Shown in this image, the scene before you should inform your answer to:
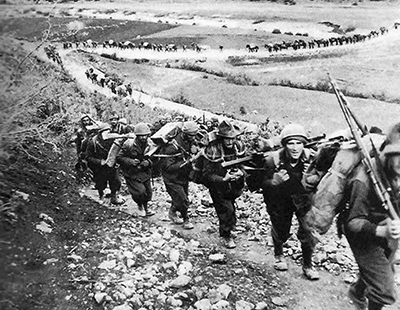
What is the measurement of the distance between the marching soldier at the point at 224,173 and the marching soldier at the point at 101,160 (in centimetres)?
240

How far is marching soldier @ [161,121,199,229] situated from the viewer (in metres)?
7.88

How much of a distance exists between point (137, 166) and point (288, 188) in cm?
308

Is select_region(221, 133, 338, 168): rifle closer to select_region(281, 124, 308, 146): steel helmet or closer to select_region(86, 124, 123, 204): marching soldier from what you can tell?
select_region(281, 124, 308, 146): steel helmet

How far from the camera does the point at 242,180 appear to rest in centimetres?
700

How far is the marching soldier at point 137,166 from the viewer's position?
823 cm

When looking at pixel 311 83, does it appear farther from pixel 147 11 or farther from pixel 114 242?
pixel 147 11

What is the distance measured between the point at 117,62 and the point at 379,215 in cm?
2676

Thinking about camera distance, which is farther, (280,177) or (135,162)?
(135,162)

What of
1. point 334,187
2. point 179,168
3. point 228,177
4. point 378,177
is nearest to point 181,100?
point 179,168

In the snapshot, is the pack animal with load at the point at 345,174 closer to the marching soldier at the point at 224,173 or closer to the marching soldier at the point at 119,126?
the marching soldier at the point at 224,173

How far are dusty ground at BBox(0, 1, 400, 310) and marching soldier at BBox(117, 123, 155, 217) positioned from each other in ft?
1.39

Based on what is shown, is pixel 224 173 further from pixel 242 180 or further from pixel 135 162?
pixel 135 162

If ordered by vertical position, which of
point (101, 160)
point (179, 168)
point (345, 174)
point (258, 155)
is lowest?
point (101, 160)

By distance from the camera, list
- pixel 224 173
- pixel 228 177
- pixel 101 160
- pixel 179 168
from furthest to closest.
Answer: pixel 101 160 < pixel 179 168 < pixel 224 173 < pixel 228 177
